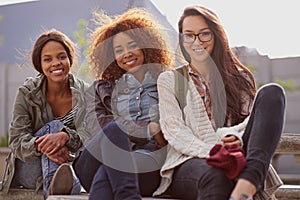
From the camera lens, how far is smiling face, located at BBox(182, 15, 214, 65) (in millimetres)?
1413

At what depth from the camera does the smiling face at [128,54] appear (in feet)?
5.00

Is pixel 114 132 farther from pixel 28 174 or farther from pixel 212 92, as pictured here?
pixel 28 174

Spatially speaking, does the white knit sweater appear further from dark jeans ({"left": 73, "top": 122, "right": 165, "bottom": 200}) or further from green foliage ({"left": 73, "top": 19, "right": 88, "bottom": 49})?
green foliage ({"left": 73, "top": 19, "right": 88, "bottom": 49})

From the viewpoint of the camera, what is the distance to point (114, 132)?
1.27 m

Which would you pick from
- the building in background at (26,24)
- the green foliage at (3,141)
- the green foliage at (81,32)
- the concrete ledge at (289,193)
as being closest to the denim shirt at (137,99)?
the concrete ledge at (289,193)

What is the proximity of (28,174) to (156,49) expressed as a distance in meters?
0.55

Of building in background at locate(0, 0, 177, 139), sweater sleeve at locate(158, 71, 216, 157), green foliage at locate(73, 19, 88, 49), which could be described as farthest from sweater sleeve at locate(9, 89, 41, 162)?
green foliage at locate(73, 19, 88, 49)

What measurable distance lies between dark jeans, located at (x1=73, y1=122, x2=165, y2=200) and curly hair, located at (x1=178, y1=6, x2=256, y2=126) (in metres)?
0.22

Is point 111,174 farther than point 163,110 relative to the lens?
No

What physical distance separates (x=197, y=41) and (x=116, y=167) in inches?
16.7

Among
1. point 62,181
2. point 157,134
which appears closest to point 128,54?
point 157,134

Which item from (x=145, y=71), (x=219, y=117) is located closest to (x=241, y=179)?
(x=219, y=117)

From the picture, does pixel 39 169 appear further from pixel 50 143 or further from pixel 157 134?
pixel 157 134

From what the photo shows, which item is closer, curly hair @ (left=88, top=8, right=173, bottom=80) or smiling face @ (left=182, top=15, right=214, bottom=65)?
smiling face @ (left=182, top=15, right=214, bottom=65)
